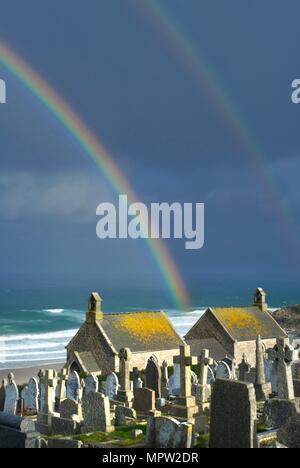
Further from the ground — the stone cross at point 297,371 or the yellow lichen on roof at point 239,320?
the yellow lichen on roof at point 239,320

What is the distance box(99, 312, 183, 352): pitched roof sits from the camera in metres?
36.4

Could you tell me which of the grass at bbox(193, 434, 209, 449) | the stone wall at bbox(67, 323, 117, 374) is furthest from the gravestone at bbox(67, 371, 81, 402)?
the grass at bbox(193, 434, 209, 449)

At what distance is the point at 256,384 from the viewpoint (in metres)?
25.2

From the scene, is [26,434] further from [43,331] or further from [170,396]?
[43,331]

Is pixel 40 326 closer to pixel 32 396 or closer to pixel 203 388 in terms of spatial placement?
pixel 32 396

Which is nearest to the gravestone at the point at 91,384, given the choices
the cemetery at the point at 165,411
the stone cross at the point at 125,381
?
the cemetery at the point at 165,411

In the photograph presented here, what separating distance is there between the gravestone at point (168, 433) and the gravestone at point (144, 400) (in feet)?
23.0

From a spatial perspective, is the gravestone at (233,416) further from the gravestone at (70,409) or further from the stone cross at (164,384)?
the stone cross at (164,384)

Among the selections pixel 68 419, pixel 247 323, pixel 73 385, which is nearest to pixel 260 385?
pixel 73 385

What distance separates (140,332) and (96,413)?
714 inches

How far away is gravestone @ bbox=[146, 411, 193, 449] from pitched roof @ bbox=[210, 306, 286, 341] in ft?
82.4

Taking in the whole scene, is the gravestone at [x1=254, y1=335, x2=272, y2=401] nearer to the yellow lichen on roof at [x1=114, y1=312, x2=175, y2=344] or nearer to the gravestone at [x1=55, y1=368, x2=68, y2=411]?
the gravestone at [x1=55, y1=368, x2=68, y2=411]

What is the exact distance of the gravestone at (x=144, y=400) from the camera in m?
23.1

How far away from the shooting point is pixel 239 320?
43375 millimetres
